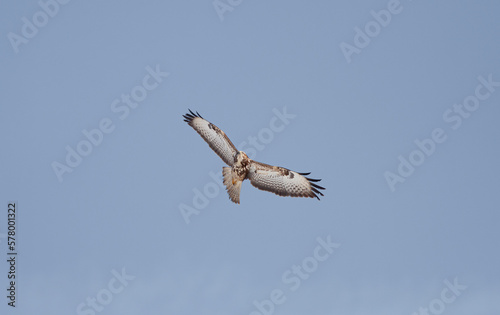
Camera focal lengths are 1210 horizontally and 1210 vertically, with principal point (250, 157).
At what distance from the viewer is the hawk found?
92.5 ft

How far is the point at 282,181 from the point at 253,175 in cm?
74

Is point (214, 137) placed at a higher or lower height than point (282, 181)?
higher

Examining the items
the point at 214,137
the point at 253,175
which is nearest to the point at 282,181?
the point at 253,175

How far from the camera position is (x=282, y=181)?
28703mm

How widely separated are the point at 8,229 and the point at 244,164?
6.39 metres

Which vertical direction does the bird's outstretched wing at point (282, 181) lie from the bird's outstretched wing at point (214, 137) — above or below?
below

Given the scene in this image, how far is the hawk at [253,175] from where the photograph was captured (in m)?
28.2

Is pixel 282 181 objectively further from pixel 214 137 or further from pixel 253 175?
pixel 214 137

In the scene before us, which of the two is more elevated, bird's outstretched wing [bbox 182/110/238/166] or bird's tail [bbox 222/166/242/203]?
bird's outstretched wing [bbox 182/110/238/166]

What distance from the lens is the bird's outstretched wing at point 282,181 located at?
2839 cm

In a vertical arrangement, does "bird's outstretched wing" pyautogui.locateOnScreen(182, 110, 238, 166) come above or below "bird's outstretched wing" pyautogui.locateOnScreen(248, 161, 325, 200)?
above

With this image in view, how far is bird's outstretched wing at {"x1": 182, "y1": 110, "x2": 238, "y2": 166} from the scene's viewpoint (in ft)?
94.7

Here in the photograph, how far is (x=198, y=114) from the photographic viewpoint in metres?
29.7

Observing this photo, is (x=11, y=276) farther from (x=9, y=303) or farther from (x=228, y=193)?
(x=228, y=193)
